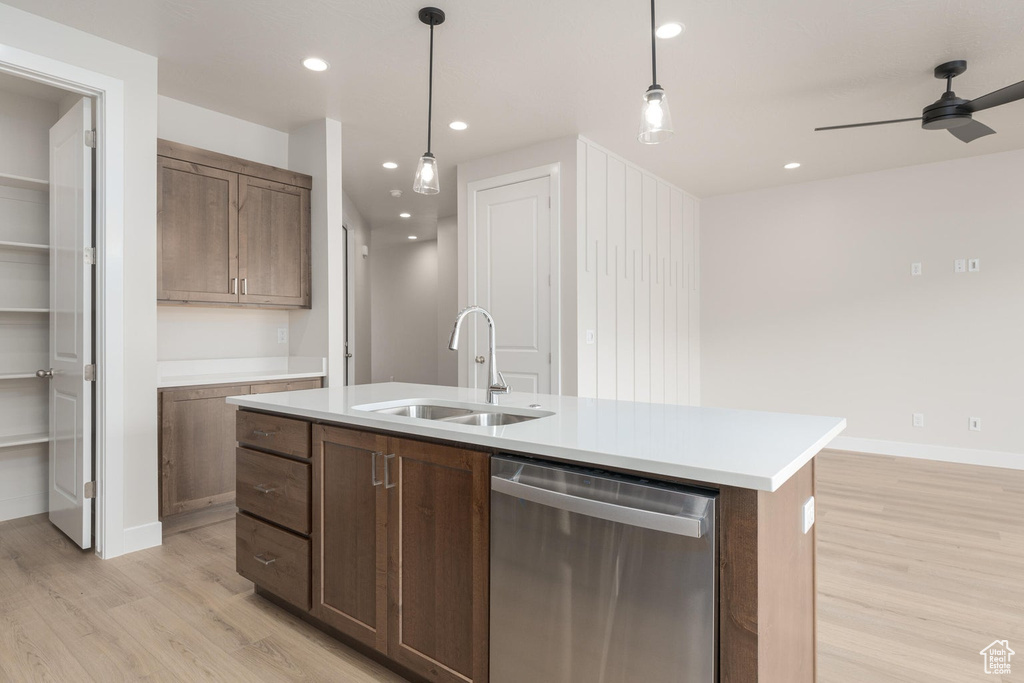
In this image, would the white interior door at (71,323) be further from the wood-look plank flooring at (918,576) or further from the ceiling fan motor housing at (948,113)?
the ceiling fan motor housing at (948,113)

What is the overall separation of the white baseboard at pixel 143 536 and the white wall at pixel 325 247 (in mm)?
1292

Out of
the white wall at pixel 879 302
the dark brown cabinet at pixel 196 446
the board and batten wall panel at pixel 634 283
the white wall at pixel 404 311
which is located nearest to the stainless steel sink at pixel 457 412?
the dark brown cabinet at pixel 196 446

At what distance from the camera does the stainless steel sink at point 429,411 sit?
7.32ft

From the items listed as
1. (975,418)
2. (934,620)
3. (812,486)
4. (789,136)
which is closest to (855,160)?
(789,136)

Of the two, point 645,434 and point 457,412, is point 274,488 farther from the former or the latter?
point 645,434

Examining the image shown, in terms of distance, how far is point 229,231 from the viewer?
11.6 feet

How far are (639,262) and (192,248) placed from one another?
11.5 ft

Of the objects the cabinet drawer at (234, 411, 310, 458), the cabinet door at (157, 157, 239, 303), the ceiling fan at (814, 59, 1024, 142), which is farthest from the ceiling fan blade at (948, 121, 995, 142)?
the cabinet door at (157, 157, 239, 303)

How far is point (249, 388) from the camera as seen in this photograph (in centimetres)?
337

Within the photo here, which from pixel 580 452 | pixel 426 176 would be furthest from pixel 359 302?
pixel 580 452

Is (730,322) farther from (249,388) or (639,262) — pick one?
(249,388)

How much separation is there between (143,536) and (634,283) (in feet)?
13.0

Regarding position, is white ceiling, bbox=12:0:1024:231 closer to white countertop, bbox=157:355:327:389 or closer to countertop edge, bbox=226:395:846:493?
white countertop, bbox=157:355:327:389

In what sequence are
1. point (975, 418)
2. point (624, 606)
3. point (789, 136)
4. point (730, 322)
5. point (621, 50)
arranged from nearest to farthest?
point (624, 606) < point (621, 50) < point (789, 136) < point (975, 418) < point (730, 322)
